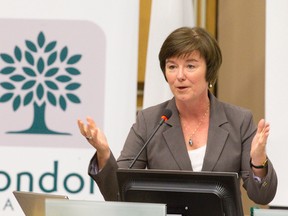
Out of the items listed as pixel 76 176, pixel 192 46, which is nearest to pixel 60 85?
pixel 76 176

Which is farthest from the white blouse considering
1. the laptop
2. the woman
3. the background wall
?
the background wall

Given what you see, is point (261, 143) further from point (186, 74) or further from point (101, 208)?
point (101, 208)

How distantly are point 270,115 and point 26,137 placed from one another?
1381mm

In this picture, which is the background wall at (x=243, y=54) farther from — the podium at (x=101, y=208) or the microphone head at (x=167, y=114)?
the podium at (x=101, y=208)

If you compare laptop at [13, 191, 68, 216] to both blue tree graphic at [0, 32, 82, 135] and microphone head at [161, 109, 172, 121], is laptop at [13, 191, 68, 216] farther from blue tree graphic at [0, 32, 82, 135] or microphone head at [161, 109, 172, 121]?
blue tree graphic at [0, 32, 82, 135]

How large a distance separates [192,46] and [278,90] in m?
1.11

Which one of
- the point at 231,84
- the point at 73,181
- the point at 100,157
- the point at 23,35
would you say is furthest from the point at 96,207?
the point at 231,84

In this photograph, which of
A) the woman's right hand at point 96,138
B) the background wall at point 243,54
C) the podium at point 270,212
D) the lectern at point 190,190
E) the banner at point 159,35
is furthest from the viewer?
the background wall at point 243,54

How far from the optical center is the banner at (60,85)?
155 inches

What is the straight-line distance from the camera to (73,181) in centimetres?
391

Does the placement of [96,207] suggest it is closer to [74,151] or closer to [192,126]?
[192,126]

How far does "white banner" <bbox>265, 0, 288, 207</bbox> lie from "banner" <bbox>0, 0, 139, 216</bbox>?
758 millimetres

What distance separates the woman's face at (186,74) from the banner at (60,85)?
3.37 ft

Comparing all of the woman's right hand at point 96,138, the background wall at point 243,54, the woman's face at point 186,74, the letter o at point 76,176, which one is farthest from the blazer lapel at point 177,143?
the background wall at point 243,54
